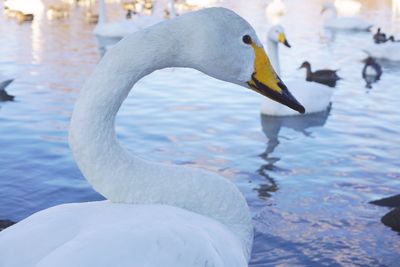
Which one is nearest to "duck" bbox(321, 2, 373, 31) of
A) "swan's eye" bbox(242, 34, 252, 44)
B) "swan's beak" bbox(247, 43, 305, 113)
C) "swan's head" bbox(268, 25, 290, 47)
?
"swan's head" bbox(268, 25, 290, 47)

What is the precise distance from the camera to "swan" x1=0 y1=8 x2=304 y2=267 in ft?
8.75

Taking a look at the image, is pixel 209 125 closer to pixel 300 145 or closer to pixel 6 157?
pixel 300 145

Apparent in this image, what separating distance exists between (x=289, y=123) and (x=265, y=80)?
7846 mm

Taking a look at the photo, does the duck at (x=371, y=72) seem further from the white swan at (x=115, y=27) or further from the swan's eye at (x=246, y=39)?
the swan's eye at (x=246, y=39)

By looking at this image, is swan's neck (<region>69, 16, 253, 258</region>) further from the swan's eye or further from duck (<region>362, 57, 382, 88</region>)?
duck (<region>362, 57, 382, 88</region>)

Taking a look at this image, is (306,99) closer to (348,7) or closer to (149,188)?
(149,188)

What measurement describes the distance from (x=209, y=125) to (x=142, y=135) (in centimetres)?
123

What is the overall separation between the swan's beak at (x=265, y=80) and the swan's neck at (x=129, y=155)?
0.30 meters

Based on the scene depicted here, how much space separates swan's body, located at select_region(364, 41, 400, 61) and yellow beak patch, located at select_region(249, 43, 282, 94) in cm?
1568

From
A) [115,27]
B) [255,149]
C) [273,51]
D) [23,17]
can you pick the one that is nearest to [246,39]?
[255,149]

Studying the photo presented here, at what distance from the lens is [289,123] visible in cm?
1116

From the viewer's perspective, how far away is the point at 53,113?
436 inches

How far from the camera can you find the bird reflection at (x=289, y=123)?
1032 centimetres

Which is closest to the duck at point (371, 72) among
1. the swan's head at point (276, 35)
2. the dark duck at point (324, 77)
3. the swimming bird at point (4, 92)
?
the dark duck at point (324, 77)
